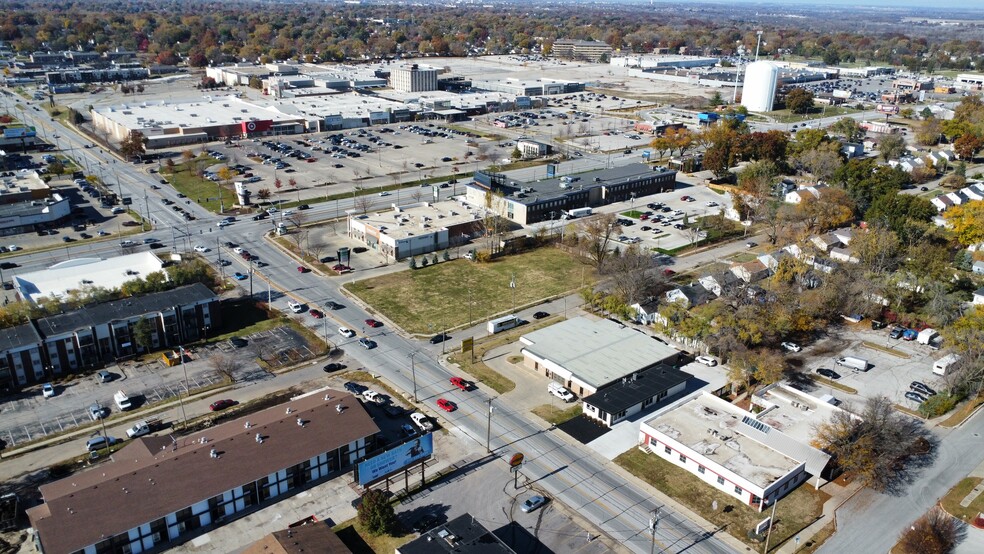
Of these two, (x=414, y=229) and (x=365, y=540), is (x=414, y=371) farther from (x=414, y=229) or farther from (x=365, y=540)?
(x=414, y=229)

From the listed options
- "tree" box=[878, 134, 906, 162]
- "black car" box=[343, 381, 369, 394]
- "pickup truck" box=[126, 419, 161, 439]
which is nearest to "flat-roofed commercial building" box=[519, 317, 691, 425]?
"black car" box=[343, 381, 369, 394]

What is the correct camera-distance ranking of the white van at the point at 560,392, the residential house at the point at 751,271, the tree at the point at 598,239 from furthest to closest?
the tree at the point at 598,239
the residential house at the point at 751,271
the white van at the point at 560,392

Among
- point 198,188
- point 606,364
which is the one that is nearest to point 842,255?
point 606,364

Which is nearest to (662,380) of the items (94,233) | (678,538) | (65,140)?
(678,538)

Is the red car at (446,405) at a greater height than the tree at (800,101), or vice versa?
the tree at (800,101)

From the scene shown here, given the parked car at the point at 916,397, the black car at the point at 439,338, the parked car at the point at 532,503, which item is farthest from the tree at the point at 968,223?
the parked car at the point at 532,503

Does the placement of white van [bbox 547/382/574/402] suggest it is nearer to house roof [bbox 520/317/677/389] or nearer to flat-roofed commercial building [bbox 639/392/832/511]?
house roof [bbox 520/317/677/389]

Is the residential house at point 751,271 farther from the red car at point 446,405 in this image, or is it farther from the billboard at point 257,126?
the billboard at point 257,126
